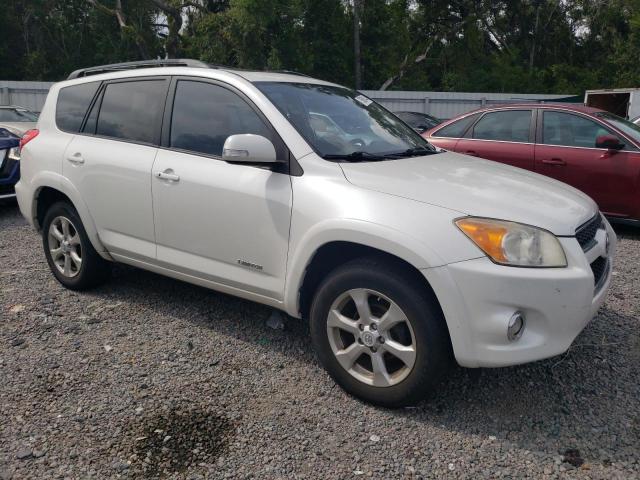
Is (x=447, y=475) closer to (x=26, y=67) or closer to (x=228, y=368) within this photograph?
(x=228, y=368)

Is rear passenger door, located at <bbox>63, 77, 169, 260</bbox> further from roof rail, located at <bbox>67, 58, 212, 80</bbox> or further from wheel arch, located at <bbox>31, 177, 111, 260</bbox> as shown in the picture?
roof rail, located at <bbox>67, 58, 212, 80</bbox>

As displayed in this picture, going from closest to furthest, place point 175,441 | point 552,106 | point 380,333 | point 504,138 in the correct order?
point 175,441 → point 380,333 → point 552,106 → point 504,138

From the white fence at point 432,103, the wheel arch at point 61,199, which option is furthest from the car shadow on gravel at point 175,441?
the white fence at point 432,103

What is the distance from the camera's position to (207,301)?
14.2 feet

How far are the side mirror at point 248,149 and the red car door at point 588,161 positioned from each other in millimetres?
4580

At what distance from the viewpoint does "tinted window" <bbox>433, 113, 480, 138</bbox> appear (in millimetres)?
7332

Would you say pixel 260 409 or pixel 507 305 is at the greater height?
pixel 507 305

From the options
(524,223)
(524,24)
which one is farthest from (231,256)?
(524,24)

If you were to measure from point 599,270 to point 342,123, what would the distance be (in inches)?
66.2

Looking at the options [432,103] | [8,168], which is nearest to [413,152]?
[8,168]

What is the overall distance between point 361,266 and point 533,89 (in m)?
34.5

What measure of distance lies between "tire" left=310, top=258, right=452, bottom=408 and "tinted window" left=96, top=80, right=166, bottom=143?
172cm

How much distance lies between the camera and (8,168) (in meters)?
7.45

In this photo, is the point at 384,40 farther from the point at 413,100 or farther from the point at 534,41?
the point at 534,41
